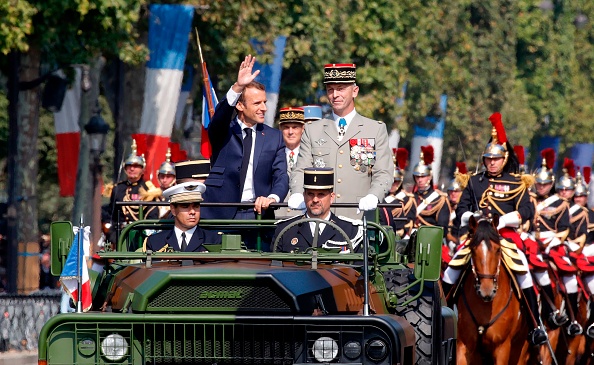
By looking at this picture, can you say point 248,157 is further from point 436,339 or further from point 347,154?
point 436,339

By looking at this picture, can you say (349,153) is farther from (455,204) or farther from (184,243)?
(455,204)

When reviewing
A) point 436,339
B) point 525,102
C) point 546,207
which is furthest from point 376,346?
point 525,102

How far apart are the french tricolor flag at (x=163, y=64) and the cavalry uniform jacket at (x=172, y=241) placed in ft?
64.4

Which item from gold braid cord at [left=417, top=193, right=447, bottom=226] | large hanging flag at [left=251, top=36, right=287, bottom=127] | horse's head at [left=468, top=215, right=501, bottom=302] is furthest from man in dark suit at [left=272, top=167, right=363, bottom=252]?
large hanging flag at [left=251, top=36, right=287, bottom=127]

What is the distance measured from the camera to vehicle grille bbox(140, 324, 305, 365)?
1078 centimetres

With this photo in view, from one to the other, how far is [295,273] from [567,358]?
13.1 meters

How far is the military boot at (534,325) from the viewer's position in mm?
19750

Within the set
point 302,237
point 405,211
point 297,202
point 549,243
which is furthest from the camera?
point 405,211

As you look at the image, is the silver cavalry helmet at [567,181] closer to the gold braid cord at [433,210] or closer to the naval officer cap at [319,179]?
the gold braid cord at [433,210]

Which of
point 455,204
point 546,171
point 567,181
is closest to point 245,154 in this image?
point 546,171

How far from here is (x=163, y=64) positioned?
32.8m

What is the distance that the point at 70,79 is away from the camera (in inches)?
1230

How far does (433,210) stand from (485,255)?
10.8 m

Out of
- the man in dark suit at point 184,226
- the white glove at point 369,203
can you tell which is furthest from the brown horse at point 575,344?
the man in dark suit at point 184,226
